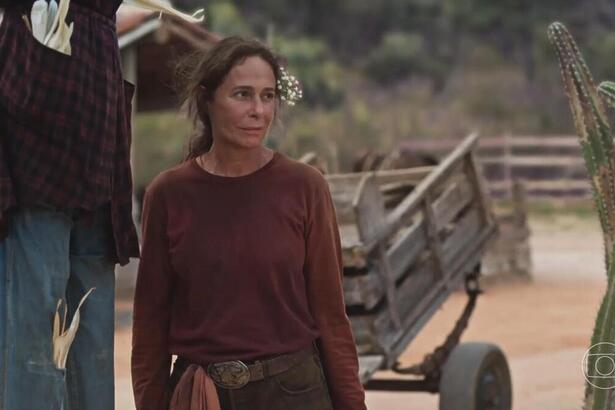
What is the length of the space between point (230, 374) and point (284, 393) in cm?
13

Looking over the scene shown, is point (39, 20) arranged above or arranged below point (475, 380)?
above

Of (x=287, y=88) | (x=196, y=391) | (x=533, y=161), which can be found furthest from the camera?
(x=533, y=161)

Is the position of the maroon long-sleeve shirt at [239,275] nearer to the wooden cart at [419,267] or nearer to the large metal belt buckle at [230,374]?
the large metal belt buckle at [230,374]

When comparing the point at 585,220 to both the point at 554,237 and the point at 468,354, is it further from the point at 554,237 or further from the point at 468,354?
the point at 468,354

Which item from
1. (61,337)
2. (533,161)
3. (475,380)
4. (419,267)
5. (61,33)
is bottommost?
(533,161)

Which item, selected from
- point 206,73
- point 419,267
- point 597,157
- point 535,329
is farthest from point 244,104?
point 535,329

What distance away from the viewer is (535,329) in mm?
11789

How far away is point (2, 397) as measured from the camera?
2.77 m

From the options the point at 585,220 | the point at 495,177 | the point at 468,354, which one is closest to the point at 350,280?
the point at 468,354

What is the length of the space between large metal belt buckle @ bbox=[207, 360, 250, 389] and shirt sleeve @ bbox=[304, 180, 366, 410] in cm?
21

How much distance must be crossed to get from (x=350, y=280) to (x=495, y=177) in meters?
30.6

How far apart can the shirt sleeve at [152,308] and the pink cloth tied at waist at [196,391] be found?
12 cm

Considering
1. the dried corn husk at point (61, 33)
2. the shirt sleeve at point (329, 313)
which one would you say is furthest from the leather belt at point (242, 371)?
the dried corn husk at point (61, 33)

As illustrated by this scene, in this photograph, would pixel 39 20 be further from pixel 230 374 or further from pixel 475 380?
pixel 475 380
